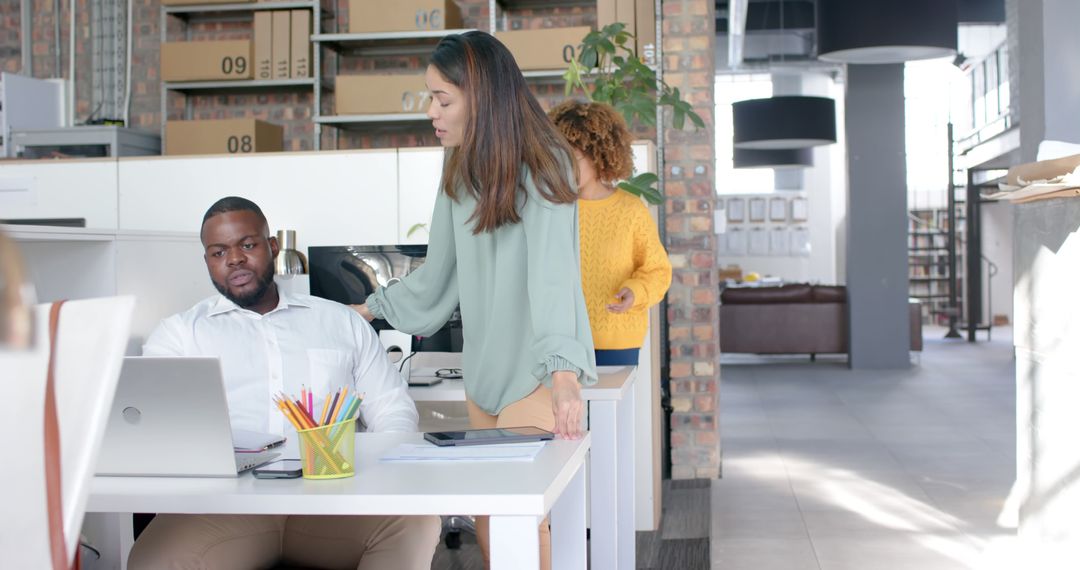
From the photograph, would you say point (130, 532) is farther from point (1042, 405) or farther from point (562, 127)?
point (1042, 405)

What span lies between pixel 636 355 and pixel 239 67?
167 inches

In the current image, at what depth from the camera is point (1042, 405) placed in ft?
10.5

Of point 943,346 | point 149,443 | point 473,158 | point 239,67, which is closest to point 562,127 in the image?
point 473,158

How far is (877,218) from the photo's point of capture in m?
9.75

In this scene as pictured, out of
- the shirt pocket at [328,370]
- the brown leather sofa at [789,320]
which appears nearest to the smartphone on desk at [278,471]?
the shirt pocket at [328,370]

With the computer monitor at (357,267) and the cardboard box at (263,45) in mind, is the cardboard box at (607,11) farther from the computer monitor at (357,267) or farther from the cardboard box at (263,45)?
the cardboard box at (263,45)

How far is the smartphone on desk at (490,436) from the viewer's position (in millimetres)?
1768

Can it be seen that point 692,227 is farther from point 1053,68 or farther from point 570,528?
point 570,528

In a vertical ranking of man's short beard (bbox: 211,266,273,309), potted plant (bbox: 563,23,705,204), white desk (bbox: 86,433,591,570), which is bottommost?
white desk (bbox: 86,433,591,570)

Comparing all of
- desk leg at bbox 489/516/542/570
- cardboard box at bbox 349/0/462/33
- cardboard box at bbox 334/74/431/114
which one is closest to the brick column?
cardboard box at bbox 334/74/431/114

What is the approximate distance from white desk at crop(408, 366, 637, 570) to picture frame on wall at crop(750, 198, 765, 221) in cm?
1392

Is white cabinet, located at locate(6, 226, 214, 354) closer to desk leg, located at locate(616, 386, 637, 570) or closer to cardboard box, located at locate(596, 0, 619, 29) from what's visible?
desk leg, located at locate(616, 386, 637, 570)

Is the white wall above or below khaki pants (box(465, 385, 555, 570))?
above

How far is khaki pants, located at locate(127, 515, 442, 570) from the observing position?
1.75 metres
